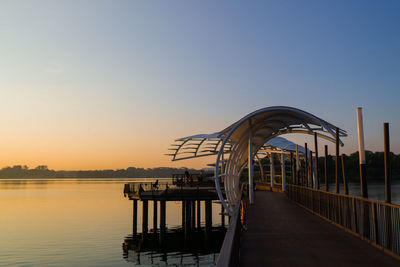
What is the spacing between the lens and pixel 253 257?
8.19 meters

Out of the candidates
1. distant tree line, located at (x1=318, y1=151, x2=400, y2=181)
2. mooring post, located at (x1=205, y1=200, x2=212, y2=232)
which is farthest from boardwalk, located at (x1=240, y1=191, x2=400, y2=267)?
distant tree line, located at (x1=318, y1=151, x2=400, y2=181)

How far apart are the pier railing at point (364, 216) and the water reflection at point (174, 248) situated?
12.6 m

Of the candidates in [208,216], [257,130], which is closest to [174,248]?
[208,216]

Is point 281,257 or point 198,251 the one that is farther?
point 198,251

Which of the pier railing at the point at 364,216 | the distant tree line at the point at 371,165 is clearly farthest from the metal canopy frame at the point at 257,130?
the distant tree line at the point at 371,165

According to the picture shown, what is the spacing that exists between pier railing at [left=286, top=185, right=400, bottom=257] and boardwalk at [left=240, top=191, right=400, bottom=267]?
256 millimetres

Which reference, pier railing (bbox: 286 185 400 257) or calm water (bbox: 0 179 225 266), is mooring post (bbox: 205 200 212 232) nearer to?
calm water (bbox: 0 179 225 266)

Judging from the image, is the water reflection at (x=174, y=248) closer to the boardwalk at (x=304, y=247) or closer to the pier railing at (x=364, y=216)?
the pier railing at (x=364, y=216)

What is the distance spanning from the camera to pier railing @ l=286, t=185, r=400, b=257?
8281 mm

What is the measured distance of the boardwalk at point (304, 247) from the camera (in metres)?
7.80

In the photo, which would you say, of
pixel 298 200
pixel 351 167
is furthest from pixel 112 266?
pixel 351 167

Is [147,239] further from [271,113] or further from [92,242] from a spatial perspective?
[271,113]

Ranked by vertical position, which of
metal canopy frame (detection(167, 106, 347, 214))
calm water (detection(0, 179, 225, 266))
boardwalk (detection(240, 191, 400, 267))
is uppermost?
metal canopy frame (detection(167, 106, 347, 214))

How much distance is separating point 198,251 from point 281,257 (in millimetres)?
21498
